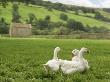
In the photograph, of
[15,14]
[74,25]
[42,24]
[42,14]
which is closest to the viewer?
[15,14]

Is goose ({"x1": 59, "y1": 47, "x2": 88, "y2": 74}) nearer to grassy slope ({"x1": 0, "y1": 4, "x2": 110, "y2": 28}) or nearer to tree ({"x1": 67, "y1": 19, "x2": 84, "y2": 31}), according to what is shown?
tree ({"x1": 67, "y1": 19, "x2": 84, "y2": 31})

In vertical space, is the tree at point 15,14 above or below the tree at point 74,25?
above

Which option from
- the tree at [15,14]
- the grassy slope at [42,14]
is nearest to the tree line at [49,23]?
the tree at [15,14]

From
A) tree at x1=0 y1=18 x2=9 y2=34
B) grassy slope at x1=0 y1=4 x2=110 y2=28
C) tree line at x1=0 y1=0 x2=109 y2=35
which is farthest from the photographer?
grassy slope at x1=0 y1=4 x2=110 y2=28

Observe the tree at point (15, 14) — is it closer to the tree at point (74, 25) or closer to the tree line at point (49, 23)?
the tree line at point (49, 23)

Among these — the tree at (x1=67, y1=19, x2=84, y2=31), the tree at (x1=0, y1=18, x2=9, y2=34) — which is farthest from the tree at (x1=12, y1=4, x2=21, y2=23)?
the tree at (x1=67, y1=19, x2=84, y2=31)

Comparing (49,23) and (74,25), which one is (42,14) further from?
(74,25)

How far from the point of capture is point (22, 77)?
1903cm

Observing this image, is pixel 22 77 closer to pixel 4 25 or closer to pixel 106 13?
pixel 4 25

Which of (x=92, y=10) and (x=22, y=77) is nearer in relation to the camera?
(x=22, y=77)

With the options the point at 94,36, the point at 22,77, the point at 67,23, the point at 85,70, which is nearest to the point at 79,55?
the point at 85,70

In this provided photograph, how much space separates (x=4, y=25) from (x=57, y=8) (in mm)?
42354

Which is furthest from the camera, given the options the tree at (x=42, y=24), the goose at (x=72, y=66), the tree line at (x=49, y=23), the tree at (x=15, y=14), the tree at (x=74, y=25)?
the tree at (x=74, y=25)

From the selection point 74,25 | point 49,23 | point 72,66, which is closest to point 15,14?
point 49,23
